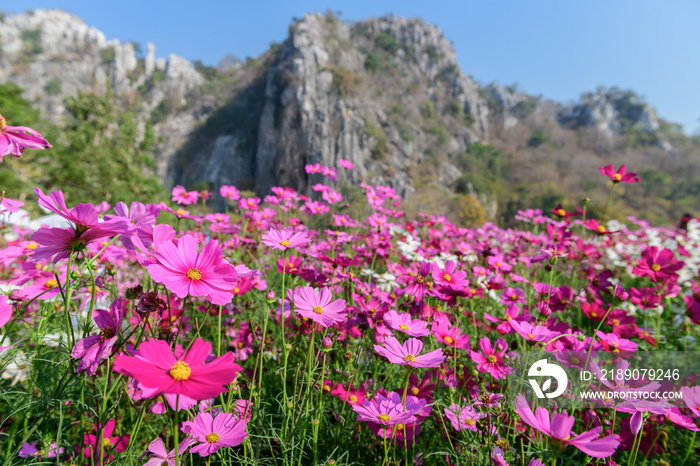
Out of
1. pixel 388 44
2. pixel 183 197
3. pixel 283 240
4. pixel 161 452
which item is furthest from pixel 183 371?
pixel 388 44

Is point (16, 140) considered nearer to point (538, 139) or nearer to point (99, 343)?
point (99, 343)

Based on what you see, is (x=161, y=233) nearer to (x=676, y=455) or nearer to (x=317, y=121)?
(x=676, y=455)

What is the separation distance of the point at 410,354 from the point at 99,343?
20.0 inches

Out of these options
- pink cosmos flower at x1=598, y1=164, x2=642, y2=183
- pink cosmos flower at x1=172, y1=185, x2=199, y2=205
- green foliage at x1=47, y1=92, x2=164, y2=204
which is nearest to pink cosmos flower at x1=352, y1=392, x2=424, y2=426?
pink cosmos flower at x1=172, y1=185, x2=199, y2=205

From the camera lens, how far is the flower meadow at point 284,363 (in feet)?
1.47

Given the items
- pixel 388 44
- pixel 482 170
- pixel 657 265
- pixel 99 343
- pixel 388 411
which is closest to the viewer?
pixel 99 343

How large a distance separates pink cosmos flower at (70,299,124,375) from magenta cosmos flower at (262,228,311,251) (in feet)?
0.89

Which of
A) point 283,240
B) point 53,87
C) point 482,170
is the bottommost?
point 283,240

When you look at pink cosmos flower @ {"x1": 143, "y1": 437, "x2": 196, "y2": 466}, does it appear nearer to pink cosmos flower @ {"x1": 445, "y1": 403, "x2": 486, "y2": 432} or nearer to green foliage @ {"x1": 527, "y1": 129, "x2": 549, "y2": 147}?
pink cosmos flower @ {"x1": 445, "y1": 403, "x2": 486, "y2": 432}

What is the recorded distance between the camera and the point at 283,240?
0.73m

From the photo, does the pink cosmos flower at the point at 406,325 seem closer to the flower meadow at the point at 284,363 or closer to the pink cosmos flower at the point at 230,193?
the flower meadow at the point at 284,363

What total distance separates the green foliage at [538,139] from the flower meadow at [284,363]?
37.0 meters

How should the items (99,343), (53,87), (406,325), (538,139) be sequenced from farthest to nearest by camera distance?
(53,87) → (538,139) → (406,325) → (99,343)

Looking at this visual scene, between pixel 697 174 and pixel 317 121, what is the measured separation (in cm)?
3139
